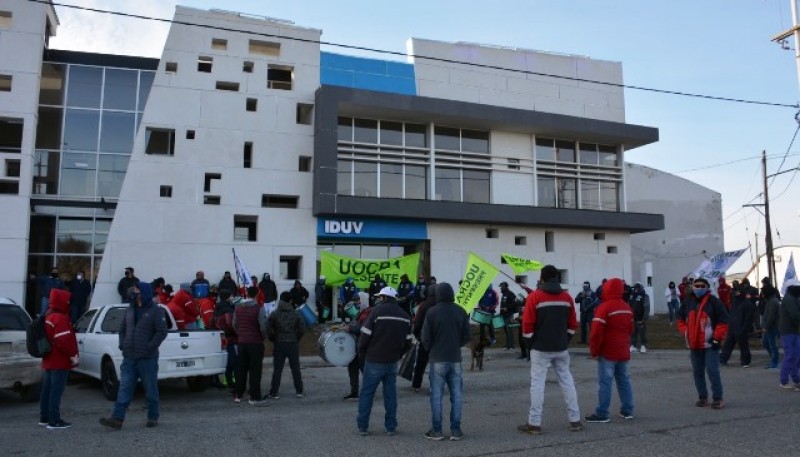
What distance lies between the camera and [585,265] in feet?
95.2

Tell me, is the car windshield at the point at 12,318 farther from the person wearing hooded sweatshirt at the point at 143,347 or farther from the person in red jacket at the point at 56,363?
the person wearing hooded sweatshirt at the point at 143,347

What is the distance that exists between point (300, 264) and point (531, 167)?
11.1 metres

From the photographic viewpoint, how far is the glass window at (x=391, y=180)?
1024 inches

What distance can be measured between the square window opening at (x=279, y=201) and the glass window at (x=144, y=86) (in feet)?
18.4

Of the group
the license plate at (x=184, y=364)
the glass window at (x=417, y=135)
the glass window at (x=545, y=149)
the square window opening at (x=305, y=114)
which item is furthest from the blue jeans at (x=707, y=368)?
the glass window at (x=545, y=149)

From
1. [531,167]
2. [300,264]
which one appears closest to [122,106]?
[300,264]

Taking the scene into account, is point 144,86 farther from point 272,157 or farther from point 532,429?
Result: point 532,429

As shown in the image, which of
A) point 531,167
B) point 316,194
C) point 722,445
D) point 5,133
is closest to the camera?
point 722,445

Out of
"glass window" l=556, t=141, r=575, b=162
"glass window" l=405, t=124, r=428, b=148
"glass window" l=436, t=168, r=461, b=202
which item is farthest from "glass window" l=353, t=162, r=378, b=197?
"glass window" l=556, t=141, r=575, b=162

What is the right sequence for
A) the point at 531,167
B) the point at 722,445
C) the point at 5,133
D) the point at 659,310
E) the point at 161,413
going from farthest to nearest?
the point at 659,310 < the point at 531,167 < the point at 5,133 < the point at 161,413 < the point at 722,445

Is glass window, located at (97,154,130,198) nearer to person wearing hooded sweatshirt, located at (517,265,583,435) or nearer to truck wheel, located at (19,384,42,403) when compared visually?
truck wheel, located at (19,384,42,403)

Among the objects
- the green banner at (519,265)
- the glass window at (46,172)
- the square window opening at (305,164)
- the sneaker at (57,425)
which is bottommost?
the sneaker at (57,425)

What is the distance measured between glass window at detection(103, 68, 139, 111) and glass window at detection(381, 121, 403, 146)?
9502 mm

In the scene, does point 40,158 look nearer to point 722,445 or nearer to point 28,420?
point 28,420
